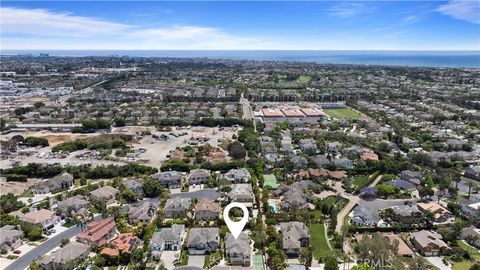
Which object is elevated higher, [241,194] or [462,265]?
[241,194]

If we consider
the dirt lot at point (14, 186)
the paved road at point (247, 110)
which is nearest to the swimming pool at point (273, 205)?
the dirt lot at point (14, 186)

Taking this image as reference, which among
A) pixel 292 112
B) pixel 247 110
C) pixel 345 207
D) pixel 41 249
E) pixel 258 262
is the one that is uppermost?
pixel 292 112

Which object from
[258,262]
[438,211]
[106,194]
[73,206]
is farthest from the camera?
[106,194]

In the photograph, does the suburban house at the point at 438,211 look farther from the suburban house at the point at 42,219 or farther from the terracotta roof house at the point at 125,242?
the suburban house at the point at 42,219

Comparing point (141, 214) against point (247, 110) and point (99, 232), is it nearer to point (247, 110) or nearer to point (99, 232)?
point (99, 232)

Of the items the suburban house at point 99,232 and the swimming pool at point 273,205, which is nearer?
the suburban house at point 99,232

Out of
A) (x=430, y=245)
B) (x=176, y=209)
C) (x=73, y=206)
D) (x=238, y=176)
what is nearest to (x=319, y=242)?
(x=430, y=245)

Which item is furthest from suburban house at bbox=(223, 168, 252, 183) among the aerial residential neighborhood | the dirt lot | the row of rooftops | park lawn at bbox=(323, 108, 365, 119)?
park lawn at bbox=(323, 108, 365, 119)
